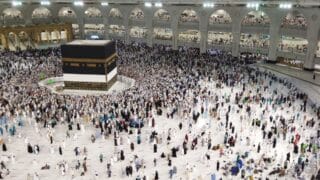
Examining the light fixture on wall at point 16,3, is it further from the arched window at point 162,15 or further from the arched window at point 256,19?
the arched window at point 256,19

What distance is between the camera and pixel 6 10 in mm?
49625

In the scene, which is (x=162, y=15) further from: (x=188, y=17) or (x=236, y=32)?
(x=236, y=32)

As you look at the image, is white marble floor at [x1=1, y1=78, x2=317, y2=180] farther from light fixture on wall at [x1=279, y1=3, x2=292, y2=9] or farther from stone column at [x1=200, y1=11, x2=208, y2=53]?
stone column at [x1=200, y1=11, x2=208, y2=53]

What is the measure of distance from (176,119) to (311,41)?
18.6 meters

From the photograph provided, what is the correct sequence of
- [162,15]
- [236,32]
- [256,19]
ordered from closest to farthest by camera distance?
[236,32]
[256,19]
[162,15]

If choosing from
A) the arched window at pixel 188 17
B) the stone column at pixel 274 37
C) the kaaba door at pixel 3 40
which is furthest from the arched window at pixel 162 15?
the kaaba door at pixel 3 40

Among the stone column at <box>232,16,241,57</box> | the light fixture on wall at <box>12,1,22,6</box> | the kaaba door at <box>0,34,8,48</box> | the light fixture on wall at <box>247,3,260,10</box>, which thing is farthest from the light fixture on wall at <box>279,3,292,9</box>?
the light fixture on wall at <box>12,1,22,6</box>

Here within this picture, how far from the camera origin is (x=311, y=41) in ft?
109

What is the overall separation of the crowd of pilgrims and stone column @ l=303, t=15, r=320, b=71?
5006mm

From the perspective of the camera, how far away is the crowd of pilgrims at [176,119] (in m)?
16.3

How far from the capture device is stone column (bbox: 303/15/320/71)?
32.7 m

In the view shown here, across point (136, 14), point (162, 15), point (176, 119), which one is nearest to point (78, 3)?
point (136, 14)

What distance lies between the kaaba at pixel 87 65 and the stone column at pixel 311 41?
19063 millimetres

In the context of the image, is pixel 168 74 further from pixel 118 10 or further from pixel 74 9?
pixel 74 9
